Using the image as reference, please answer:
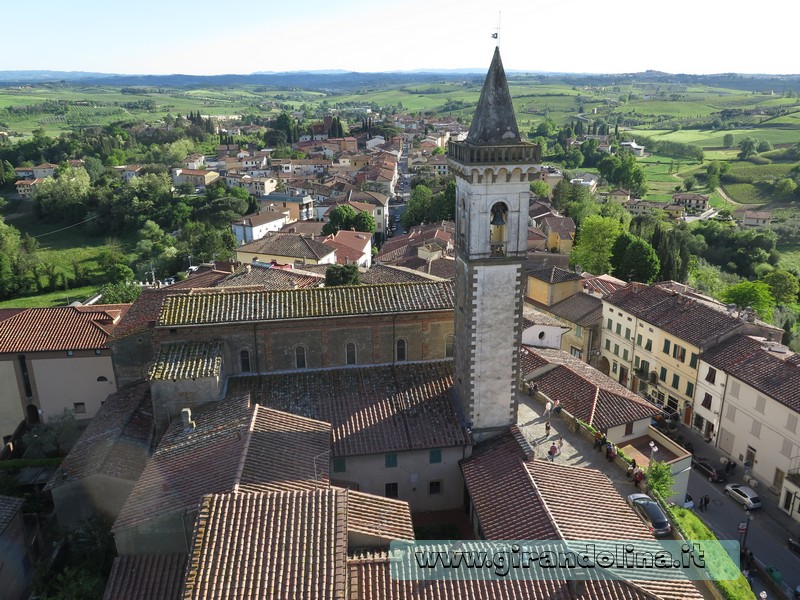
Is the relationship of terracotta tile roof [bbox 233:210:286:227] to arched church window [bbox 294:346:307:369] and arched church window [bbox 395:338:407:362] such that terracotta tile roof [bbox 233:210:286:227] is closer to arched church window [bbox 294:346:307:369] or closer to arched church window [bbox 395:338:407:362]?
arched church window [bbox 294:346:307:369]

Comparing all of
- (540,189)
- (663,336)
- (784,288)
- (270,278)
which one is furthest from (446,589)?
(540,189)

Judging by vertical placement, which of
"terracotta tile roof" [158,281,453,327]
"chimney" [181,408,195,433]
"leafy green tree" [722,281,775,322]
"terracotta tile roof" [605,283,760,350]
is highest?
"terracotta tile roof" [158,281,453,327]

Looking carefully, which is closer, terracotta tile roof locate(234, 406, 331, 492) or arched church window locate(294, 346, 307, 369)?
terracotta tile roof locate(234, 406, 331, 492)

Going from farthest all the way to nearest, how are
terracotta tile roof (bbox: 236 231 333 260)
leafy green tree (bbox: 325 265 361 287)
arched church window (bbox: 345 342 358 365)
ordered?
1. terracotta tile roof (bbox: 236 231 333 260)
2. leafy green tree (bbox: 325 265 361 287)
3. arched church window (bbox: 345 342 358 365)

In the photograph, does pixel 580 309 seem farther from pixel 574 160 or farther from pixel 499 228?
pixel 574 160

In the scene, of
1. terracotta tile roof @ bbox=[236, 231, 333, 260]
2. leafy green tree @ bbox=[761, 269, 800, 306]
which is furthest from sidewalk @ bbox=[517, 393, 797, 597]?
leafy green tree @ bbox=[761, 269, 800, 306]

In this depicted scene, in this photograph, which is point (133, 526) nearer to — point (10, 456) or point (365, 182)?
point (10, 456)
